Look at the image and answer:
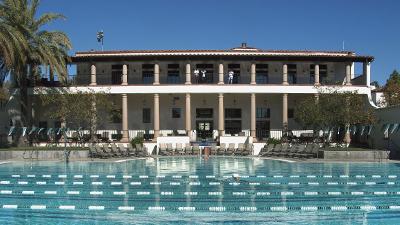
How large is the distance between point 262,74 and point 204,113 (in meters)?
5.94

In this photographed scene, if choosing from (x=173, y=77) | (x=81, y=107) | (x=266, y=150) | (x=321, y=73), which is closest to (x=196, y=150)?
(x=266, y=150)

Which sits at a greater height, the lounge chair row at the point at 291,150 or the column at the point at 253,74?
the column at the point at 253,74

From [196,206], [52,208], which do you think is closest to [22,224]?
[52,208]

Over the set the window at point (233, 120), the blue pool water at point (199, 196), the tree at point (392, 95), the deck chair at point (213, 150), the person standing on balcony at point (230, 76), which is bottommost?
the blue pool water at point (199, 196)

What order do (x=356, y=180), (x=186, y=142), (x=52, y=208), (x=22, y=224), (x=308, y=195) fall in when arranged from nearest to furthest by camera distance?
(x=22, y=224) → (x=52, y=208) → (x=308, y=195) → (x=356, y=180) → (x=186, y=142)

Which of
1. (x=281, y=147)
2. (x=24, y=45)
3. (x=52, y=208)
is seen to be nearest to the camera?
(x=52, y=208)

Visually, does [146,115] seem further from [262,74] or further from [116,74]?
[262,74]

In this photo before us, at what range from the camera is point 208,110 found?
134 feet

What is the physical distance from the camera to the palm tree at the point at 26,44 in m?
29.2

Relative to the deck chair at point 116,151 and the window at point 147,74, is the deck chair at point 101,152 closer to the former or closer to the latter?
the deck chair at point 116,151

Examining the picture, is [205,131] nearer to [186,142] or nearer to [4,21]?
[186,142]

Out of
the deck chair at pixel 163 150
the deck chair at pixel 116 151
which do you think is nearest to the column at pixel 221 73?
the deck chair at pixel 163 150

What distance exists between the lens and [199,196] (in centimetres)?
1377

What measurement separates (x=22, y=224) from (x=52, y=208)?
1.74 meters
